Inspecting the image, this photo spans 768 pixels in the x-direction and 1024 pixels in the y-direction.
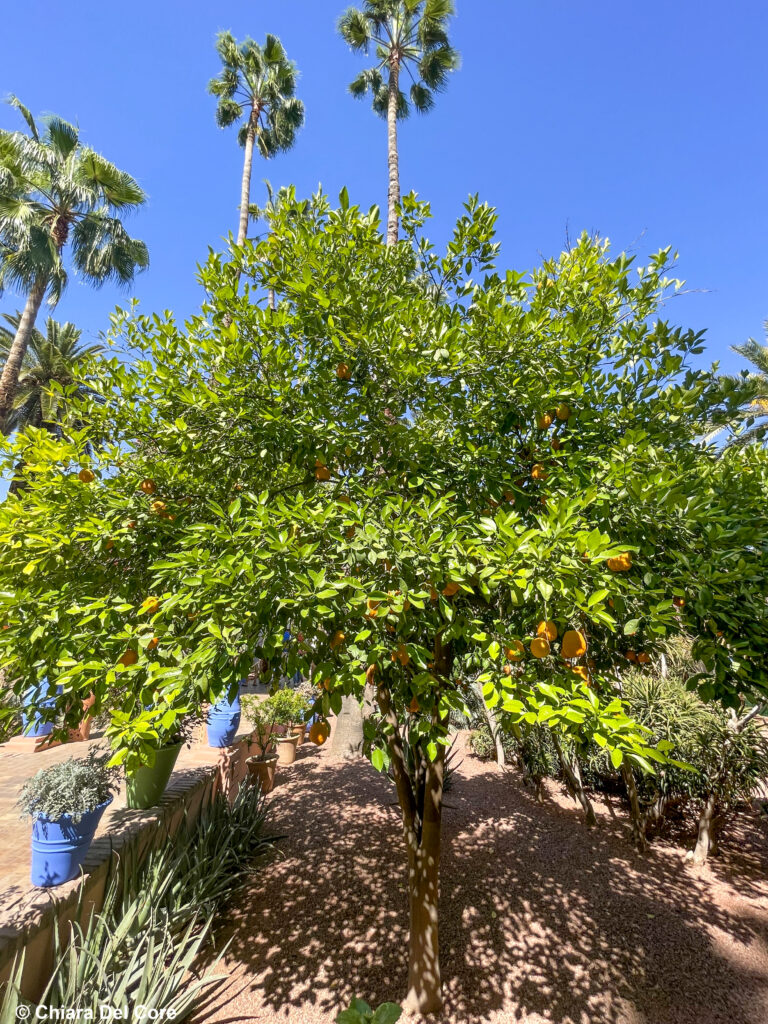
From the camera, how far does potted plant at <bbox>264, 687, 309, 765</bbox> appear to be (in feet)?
27.6

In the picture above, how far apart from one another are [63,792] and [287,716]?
5.03 meters

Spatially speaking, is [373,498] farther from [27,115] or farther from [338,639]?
[27,115]

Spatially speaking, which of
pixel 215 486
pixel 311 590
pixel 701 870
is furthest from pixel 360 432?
pixel 701 870

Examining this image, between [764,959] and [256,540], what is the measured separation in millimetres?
5987

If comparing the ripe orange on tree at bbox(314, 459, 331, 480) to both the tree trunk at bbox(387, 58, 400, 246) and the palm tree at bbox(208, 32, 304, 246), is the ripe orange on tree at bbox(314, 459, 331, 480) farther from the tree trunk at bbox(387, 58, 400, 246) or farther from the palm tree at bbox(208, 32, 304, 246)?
the palm tree at bbox(208, 32, 304, 246)

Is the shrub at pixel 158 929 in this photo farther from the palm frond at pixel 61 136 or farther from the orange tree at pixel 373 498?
the palm frond at pixel 61 136

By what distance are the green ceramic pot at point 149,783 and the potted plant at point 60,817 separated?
95cm

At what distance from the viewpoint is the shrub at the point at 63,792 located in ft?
11.9

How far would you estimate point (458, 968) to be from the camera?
392cm

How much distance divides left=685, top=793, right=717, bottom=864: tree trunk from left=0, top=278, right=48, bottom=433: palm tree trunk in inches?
602

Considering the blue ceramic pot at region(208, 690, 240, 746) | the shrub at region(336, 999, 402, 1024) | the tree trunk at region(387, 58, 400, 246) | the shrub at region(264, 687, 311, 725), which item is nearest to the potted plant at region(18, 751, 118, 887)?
the shrub at region(336, 999, 402, 1024)

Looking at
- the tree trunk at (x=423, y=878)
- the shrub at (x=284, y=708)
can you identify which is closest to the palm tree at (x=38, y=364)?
the shrub at (x=284, y=708)

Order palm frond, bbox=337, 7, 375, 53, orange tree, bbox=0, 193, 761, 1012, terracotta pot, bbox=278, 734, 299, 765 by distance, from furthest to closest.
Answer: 1. palm frond, bbox=337, 7, 375, 53
2. terracotta pot, bbox=278, 734, 299, 765
3. orange tree, bbox=0, 193, 761, 1012

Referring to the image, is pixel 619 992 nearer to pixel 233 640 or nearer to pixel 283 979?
pixel 283 979
